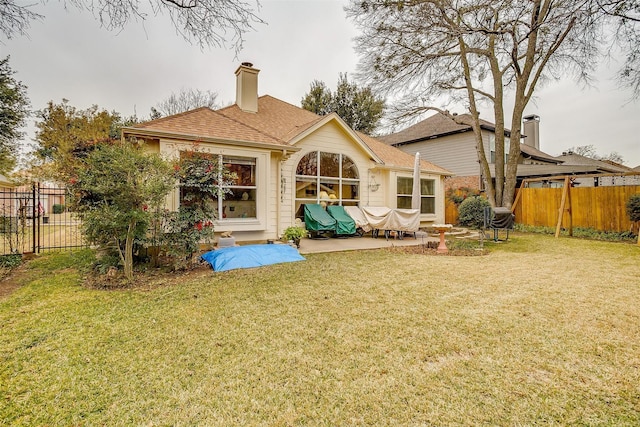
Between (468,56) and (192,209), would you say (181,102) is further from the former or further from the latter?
(192,209)

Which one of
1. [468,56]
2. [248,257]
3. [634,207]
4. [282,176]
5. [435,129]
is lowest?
[248,257]

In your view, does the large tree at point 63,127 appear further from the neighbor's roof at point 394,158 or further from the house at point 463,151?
the house at point 463,151

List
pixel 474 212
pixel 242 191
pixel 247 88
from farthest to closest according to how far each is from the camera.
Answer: pixel 247 88 → pixel 474 212 → pixel 242 191

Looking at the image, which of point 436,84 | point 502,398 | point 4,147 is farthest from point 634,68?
point 4,147

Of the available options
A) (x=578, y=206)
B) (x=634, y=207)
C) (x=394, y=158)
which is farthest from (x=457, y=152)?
(x=634, y=207)

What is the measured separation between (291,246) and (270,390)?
5.48 m

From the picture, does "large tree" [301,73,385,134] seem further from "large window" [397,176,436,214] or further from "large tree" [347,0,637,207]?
"large window" [397,176,436,214]

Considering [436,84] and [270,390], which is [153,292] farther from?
[436,84]

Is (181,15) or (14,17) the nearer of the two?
(14,17)

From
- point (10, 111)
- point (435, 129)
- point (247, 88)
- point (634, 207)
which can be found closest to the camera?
point (634, 207)

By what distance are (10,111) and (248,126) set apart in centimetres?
1559

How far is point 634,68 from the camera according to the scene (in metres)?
10.0

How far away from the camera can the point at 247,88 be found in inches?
460

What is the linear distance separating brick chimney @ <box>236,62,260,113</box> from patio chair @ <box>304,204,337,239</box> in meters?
5.02
